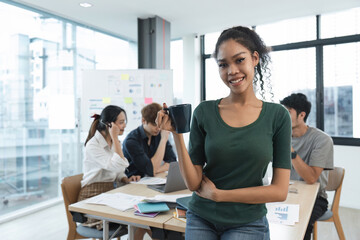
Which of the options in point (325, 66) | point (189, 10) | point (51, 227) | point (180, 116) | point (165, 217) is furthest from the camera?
point (325, 66)

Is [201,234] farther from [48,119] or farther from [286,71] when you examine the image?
[286,71]

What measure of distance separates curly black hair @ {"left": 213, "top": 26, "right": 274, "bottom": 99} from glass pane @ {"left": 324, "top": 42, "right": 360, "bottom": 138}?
10.9ft

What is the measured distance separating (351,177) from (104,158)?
338 centimetres

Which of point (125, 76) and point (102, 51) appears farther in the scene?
point (102, 51)

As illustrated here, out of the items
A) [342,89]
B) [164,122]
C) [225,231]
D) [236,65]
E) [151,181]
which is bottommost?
[151,181]

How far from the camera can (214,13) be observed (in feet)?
12.8

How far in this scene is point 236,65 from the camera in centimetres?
105

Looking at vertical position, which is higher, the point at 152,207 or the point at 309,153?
the point at 309,153

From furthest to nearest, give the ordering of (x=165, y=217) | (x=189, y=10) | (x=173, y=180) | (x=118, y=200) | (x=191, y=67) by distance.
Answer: (x=191, y=67)
(x=189, y=10)
(x=173, y=180)
(x=118, y=200)
(x=165, y=217)

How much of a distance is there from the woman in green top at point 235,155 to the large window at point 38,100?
321 centimetres

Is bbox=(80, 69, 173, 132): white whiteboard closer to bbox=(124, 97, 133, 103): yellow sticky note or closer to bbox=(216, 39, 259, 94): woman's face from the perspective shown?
bbox=(124, 97, 133, 103): yellow sticky note

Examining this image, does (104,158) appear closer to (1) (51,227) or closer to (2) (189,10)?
(1) (51,227)

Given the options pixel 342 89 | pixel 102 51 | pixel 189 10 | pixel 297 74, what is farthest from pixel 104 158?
pixel 342 89

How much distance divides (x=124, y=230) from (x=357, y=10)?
410 cm
